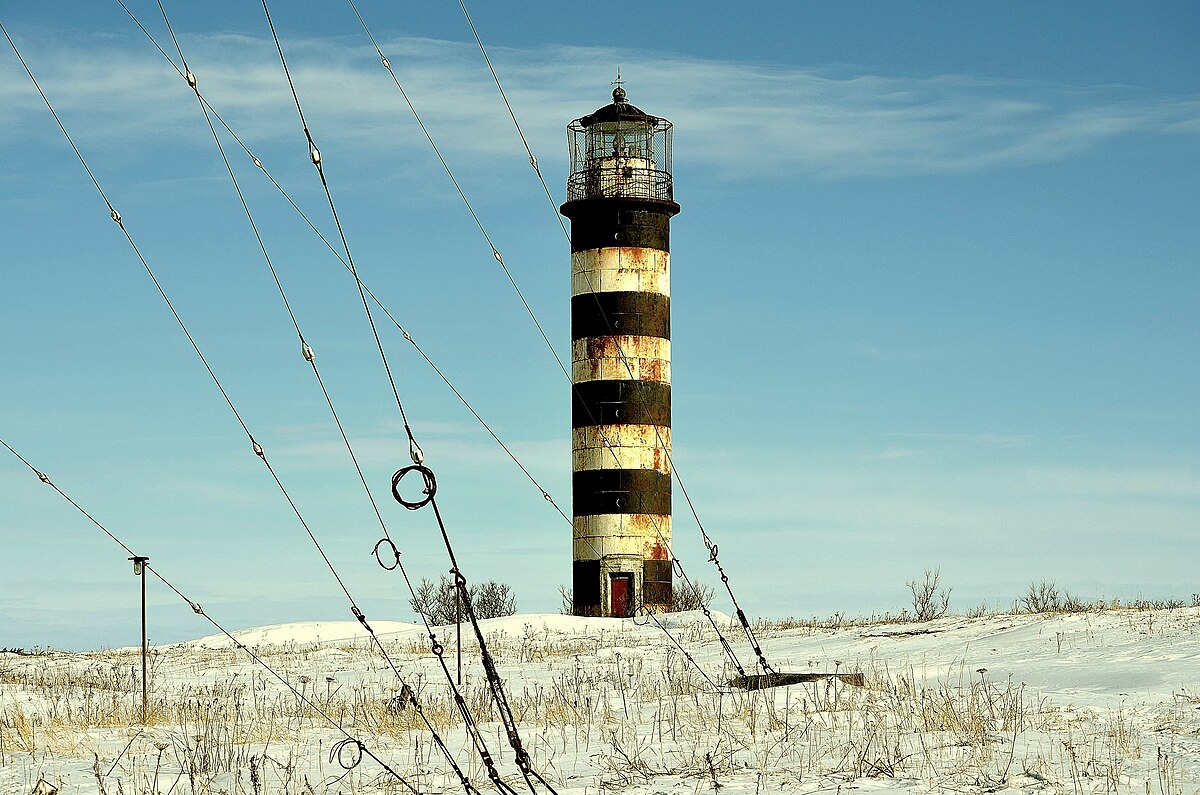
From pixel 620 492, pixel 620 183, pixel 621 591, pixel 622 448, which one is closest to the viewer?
pixel 622 448

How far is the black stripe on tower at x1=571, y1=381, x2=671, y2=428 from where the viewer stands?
30.1 meters

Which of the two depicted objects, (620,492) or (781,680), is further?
(620,492)

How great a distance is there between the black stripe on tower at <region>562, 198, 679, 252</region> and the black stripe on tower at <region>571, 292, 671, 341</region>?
1133 mm

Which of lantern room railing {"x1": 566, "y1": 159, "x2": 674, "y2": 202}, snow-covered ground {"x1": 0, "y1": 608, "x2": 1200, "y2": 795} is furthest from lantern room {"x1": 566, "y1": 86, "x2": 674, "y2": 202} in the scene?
snow-covered ground {"x1": 0, "y1": 608, "x2": 1200, "y2": 795}

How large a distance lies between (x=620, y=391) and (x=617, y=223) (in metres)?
3.65

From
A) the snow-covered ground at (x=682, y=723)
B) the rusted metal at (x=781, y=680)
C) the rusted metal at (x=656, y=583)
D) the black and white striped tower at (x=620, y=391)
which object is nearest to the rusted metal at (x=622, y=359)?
the black and white striped tower at (x=620, y=391)

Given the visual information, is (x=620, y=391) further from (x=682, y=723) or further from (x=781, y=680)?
(x=682, y=723)

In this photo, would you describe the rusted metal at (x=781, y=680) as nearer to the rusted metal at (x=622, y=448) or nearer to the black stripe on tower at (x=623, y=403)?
the rusted metal at (x=622, y=448)

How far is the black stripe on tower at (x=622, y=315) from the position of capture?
30328 millimetres

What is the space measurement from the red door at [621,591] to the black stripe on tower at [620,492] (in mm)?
1393

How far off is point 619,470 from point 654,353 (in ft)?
8.50

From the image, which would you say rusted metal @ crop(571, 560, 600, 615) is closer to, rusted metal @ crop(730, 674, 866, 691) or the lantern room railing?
the lantern room railing

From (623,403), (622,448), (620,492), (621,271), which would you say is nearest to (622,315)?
(621,271)

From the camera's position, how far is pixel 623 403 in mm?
30062
